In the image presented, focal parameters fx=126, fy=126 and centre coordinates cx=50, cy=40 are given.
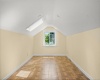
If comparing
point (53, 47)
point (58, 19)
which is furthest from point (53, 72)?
point (53, 47)

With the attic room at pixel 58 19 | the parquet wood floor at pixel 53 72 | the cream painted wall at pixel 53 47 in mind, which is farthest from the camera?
the cream painted wall at pixel 53 47

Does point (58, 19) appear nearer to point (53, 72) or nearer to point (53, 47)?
point (53, 72)

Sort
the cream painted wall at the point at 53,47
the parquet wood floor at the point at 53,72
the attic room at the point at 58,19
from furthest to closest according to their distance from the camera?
1. the cream painted wall at the point at 53,47
2. the parquet wood floor at the point at 53,72
3. the attic room at the point at 58,19

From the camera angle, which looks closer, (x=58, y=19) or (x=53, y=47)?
(x=58, y=19)

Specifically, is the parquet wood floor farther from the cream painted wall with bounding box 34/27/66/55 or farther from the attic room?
the cream painted wall with bounding box 34/27/66/55

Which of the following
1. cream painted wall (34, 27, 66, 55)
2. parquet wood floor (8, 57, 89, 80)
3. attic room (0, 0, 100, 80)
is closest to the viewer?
attic room (0, 0, 100, 80)

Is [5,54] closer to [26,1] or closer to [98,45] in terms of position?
[26,1]

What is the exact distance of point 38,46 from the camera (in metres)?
8.57

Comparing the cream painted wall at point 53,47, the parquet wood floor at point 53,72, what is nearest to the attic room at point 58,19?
the parquet wood floor at point 53,72

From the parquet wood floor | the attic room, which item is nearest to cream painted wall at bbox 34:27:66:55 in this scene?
the parquet wood floor

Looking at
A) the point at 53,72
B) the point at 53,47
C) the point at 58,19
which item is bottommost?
the point at 53,72

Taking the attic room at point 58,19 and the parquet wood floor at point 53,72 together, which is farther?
the parquet wood floor at point 53,72

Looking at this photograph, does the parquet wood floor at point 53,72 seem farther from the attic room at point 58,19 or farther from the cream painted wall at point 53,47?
the cream painted wall at point 53,47

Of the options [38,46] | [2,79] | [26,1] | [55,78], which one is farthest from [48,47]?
[26,1]
